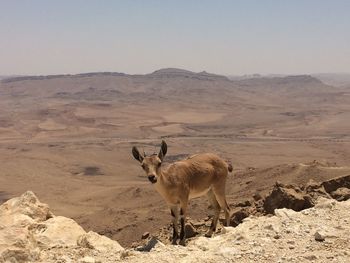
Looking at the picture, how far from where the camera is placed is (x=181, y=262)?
7.21m

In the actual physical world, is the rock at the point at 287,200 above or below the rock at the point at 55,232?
below

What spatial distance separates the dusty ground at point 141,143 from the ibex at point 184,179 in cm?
878

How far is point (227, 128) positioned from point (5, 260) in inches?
3093

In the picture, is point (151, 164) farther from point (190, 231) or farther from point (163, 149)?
point (190, 231)

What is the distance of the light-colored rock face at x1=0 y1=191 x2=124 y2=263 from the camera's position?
7.49 m

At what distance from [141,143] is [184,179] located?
59.0 m

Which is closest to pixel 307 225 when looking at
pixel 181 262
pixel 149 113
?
pixel 181 262

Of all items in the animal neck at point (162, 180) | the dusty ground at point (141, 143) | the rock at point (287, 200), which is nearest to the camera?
the animal neck at point (162, 180)

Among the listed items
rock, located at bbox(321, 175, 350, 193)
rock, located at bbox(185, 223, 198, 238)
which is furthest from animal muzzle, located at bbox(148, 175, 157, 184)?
rock, located at bbox(321, 175, 350, 193)

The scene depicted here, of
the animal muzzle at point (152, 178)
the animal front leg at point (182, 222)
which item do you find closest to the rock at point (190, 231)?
the animal front leg at point (182, 222)

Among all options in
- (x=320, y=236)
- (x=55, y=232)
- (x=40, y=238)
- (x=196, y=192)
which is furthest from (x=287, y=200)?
(x=40, y=238)

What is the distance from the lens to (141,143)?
225 ft

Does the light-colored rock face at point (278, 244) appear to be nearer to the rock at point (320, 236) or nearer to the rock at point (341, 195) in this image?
the rock at point (320, 236)

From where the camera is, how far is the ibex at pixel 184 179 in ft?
29.8
